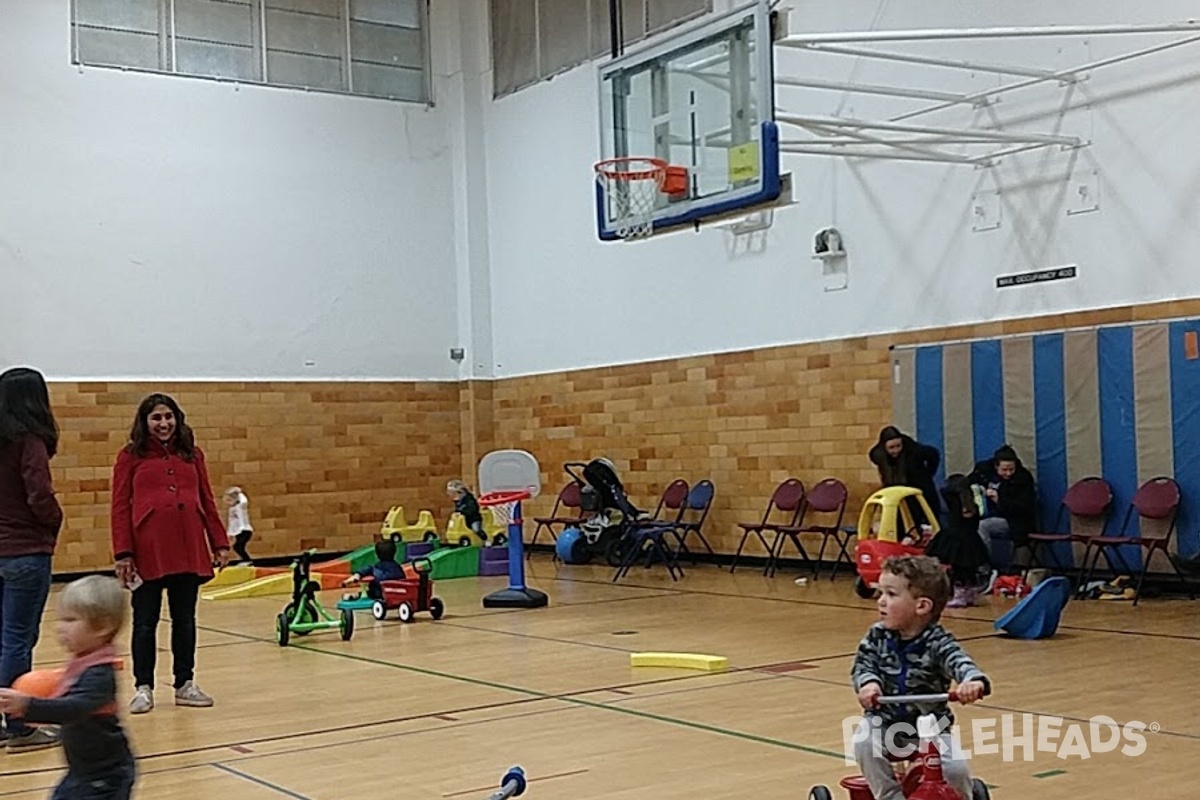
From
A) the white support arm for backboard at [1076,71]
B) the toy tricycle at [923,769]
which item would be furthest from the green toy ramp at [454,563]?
the toy tricycle at [923,769]

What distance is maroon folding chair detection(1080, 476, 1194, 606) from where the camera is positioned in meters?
11.3

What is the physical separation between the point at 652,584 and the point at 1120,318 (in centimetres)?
488

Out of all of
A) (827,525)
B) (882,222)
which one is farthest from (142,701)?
(882,222)

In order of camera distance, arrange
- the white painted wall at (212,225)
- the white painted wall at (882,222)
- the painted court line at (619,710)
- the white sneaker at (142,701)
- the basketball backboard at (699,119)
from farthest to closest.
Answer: the white painted wall at (212,225) → the white painted wall at (882,222) → the basketball backboard at (699,119) → the white sneaker at (142,701) → the painted court line at (619,710)

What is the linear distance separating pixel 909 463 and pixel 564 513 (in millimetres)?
6261

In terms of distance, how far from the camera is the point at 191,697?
774cm

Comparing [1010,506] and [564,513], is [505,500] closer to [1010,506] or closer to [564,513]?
[1010,506]

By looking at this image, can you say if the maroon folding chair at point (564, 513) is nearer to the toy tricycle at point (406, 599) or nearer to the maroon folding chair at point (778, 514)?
the maroon folding chair at point (778, 514)

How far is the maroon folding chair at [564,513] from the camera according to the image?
55.7 ft

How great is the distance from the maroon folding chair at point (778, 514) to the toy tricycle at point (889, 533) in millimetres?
1803

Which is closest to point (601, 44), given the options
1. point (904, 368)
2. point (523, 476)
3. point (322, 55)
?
point (322, 55)

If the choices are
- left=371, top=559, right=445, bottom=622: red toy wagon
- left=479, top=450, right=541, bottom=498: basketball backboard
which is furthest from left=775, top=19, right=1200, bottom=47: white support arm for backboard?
left=371, top=559, right=445, bottom=622: red toy wagon

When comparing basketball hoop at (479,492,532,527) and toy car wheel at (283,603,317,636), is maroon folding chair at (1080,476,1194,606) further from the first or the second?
toy car wheel at (283,603,317,636)

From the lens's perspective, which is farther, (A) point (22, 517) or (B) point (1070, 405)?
(B) point (1070, 405)
